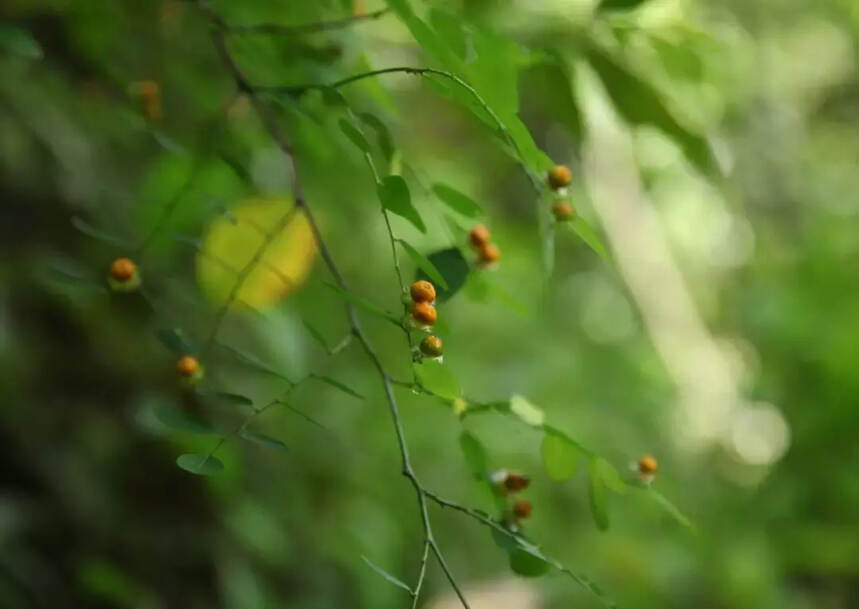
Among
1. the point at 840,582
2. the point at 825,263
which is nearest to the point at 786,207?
the point at 825,263

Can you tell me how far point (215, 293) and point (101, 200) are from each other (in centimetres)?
37

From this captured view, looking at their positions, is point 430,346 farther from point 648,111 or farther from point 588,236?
point 648,111

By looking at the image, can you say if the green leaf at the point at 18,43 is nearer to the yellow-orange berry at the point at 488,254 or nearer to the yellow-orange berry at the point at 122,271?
the yellow-orange berry at the point at 122,271

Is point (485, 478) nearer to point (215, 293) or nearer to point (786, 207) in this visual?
point (215, 293)

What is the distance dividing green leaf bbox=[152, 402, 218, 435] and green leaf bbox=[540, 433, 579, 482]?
155 mm

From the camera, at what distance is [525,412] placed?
1.42 ft

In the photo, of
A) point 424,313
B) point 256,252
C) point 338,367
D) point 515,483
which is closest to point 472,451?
point 515,483

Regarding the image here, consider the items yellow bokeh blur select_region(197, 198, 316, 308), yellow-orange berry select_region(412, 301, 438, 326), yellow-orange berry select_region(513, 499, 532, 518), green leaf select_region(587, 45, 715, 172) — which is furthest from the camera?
yellow bokeh blur select_region(197, 198, 316, 308)

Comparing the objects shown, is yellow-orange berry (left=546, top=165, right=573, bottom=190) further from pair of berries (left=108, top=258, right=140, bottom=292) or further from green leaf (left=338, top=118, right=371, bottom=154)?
pair of berries (left=108, top=258, right=140, bottom=292)

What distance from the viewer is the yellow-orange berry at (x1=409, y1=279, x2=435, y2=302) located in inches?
13.8

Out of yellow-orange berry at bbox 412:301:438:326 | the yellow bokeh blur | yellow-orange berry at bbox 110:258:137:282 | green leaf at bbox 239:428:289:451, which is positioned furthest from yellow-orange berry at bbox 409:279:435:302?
the yellow bokeh blur

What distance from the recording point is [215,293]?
826mm

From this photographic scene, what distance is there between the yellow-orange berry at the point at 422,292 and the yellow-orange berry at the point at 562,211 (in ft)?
0.29

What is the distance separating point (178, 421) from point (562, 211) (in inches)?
7.9
